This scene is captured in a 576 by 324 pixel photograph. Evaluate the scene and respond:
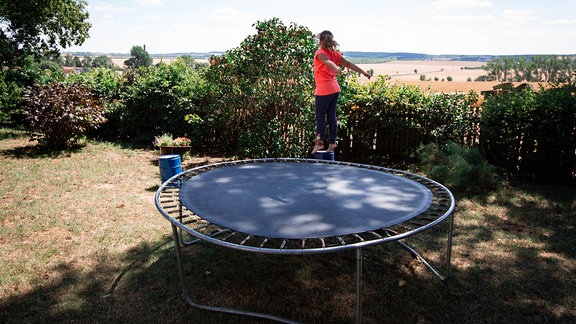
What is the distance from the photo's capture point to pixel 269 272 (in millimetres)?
2730

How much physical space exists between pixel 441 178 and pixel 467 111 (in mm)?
1287

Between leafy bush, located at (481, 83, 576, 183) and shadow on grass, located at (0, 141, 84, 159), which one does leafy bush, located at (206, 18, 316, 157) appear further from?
shadow on grass, located at (0, 141, 84, 159)

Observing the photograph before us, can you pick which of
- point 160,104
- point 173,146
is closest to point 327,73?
point 173,146

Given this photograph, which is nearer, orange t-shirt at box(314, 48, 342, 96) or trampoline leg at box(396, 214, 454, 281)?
trampoline leg at box(396, 214, 454, 281)

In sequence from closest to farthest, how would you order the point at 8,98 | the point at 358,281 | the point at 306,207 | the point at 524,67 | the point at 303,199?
1. the point at 358,281
2. the point at 306,207
3. the point at 303,199
4. the point at 8,98
5. the point at 524,67

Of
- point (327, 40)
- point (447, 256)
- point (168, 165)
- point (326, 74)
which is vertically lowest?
point (447, 256)

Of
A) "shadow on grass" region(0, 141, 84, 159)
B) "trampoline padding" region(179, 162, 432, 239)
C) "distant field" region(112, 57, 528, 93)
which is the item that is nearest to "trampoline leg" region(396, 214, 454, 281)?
"trampoline padding" region(179, 162, 432, 239)

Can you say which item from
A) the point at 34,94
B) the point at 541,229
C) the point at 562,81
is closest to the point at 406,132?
the point at 562,81

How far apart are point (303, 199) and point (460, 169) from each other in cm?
268

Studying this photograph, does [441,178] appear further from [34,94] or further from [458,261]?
[34,94]

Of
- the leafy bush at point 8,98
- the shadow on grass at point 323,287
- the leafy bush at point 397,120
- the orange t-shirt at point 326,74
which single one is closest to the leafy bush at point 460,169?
the leafy bush at point 397,120

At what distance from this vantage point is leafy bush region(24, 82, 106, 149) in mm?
6289

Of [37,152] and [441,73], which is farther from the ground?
[441,73]

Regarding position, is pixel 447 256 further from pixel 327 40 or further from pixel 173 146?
pixel 173 146
